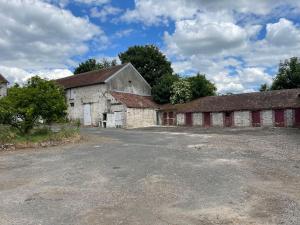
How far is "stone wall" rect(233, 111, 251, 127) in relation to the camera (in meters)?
35.7

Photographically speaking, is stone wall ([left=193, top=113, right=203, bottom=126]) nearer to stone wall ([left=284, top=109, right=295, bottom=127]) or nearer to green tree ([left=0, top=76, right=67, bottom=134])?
stone wall ([left=284, top=109, right=295, bottom=127])

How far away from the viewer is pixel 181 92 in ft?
142

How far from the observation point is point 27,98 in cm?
1973

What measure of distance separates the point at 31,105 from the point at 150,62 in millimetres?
33569

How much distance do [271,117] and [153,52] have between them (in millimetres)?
24098

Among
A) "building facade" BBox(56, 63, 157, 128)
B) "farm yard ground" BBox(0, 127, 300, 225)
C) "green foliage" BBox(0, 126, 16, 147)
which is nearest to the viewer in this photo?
"farm yard ground" BBox(0, 127, 300, 225)

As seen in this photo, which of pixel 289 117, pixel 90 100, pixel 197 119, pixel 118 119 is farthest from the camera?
pixel 90 100

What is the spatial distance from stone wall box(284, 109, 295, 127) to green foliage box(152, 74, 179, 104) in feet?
52.3

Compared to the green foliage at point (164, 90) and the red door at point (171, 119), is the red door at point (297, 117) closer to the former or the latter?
the red door at point (171, 119)

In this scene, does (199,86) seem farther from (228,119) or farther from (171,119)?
(228,119)

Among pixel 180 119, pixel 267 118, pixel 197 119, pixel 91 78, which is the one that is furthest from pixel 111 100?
pixel 267 118

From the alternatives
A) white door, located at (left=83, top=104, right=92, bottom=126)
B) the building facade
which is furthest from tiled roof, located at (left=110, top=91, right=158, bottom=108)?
white door, located at (left=83, top=104, right=92, bottom=126)

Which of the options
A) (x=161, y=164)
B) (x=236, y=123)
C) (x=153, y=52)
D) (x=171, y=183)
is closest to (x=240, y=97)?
(x=236, y=123)

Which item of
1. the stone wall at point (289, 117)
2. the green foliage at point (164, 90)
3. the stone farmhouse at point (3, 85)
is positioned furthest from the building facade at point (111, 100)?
the stone wall at point (289, 117)
